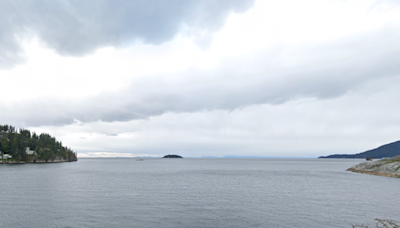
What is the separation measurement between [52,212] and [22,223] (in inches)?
280

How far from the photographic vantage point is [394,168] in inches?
5089

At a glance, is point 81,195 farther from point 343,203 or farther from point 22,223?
point 343,203

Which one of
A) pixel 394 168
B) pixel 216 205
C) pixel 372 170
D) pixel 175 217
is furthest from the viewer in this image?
pixel 372 170

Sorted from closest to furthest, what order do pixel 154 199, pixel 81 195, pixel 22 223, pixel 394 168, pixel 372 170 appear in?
pixel 22 223
pixel 154 199
pixel 81 195
pixel 394 168
pixel 372 170

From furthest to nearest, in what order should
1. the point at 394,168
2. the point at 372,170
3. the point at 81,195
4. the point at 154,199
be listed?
1. the point at 372,170
2. the point at 394,168
3. the point at 81,195
4. the point at 154,199

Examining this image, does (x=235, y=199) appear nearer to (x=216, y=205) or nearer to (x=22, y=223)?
(x=216, y=205)

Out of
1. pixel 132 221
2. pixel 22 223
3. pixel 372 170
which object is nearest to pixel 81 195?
pixel 22 223

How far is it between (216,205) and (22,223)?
122 feet

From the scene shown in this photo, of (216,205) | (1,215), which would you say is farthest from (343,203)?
(1,215)

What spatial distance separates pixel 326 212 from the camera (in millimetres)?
48562

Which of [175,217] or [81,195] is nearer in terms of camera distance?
[175,217]

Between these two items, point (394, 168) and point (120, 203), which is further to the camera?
point (394, 168)

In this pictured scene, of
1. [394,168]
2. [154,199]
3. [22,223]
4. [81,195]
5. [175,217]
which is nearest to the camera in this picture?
[22,223]

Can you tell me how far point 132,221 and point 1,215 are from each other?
84.6 ft
